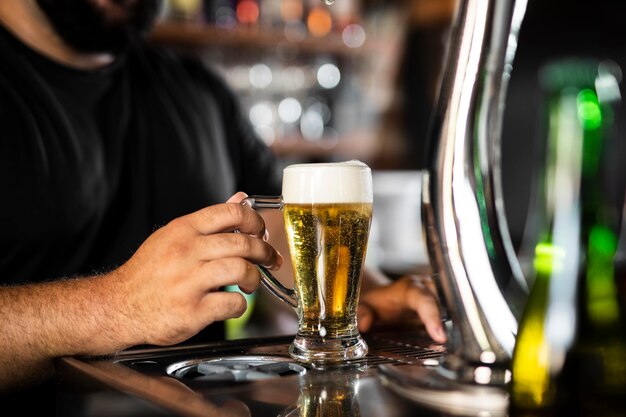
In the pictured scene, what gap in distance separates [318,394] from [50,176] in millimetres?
1026

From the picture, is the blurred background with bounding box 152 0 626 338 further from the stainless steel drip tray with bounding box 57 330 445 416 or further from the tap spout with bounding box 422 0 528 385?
the tap spout with bounding box 422 0 528 385

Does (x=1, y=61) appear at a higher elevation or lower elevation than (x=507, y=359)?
higher

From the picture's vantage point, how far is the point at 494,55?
2.19 feet

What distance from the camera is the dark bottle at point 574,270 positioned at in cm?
52

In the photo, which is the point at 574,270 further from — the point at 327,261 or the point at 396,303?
the point at 396,303

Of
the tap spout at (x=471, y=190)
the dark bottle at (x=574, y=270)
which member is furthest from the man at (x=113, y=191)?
the dark bottle at (x=574, y=270)

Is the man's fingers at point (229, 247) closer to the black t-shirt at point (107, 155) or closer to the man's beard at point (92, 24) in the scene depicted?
the black t-shirt at point (107, 155)

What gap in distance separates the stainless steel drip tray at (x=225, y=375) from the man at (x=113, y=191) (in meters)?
Result: 0.04

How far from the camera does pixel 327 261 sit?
0.80 metres

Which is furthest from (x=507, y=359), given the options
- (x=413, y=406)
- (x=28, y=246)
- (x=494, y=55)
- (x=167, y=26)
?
(x=167, y=26)

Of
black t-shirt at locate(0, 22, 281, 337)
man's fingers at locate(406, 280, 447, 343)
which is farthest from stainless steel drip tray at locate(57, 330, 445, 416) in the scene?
black t-shirt at locate(0, 22, 281, 337)

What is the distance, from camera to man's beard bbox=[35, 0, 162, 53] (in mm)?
1648

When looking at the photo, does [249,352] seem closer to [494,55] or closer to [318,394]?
[318,394]

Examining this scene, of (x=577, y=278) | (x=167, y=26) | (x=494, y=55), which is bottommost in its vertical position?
(x=577, y=278)
